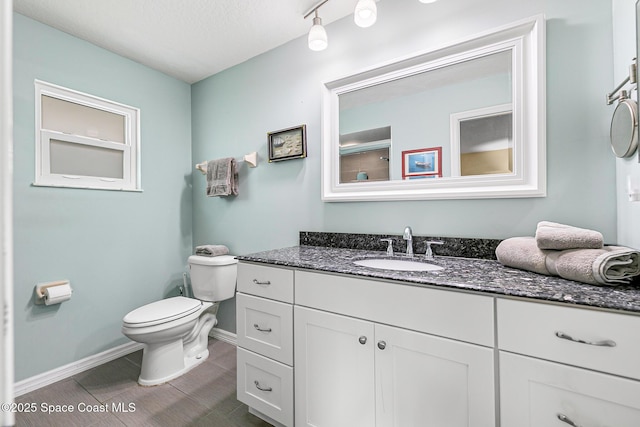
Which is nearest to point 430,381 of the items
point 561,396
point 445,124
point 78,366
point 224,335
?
point 561,396

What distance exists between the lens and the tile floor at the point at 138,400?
1.53 m

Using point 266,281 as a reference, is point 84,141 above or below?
above

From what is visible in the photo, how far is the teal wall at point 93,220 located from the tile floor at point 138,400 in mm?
210

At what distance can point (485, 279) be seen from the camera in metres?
1.01

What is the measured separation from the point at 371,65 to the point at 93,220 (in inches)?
89.1

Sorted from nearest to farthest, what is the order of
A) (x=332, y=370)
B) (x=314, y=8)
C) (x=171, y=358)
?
(x=332, y=370)
(x=314, y=8)
(x=171, y=358)

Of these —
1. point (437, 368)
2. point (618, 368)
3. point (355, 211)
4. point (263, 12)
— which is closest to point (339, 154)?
point (355, 211)

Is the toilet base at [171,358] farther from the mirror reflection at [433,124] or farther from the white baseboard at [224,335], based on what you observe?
the mirror reflection at [433,124]

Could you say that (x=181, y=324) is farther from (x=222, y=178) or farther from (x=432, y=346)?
(x=432, y=346)

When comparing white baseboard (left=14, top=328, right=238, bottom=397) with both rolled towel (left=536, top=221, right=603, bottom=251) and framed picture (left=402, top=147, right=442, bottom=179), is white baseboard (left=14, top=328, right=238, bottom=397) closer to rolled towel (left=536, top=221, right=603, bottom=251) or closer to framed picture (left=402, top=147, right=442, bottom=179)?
framed picture (left=402, top=147, right=442, bottom=179)

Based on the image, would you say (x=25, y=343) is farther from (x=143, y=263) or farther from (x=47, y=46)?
(x=47, y=46)

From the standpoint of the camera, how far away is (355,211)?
181 cm

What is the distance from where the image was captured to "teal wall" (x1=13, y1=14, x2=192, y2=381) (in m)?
1.79

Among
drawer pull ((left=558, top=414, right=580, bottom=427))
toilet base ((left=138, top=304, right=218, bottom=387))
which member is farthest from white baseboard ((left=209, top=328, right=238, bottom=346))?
drawer pull ((left=558, top=414, right=580, bottom=427))
